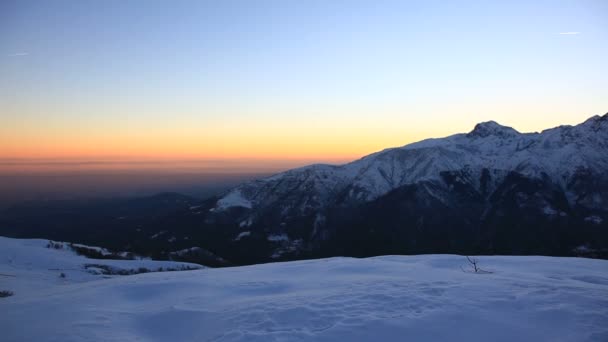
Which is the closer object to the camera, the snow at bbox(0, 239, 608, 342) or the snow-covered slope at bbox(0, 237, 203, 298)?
the snow at bbox(0, 239, 608, 342)

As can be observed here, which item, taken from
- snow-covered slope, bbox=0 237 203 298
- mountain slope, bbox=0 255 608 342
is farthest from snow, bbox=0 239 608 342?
snow-covered slope, bbox=0 237 203 298

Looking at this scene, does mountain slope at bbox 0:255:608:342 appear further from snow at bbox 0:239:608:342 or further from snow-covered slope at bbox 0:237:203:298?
snow-covered slope at bbox 0:237:203:298

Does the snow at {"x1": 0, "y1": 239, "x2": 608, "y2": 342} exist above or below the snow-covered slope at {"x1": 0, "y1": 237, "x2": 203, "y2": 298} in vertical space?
above

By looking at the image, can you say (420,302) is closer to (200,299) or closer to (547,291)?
(547,291)

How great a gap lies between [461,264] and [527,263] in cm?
259

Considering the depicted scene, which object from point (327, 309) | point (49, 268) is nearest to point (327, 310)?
point (327, 309)

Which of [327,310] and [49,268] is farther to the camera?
[49,268]

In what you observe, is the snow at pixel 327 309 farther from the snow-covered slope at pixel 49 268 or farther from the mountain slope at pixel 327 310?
the snow-covered slope at pixel 49 268

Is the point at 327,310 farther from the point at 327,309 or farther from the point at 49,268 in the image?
the point at 49,268

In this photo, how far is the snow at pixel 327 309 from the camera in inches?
324

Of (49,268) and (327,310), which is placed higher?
(327,310)

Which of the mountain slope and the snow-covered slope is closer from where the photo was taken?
the mountain slope

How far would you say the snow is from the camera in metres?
8.23

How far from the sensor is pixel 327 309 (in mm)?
9500
